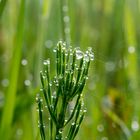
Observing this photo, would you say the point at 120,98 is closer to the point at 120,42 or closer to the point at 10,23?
the point at 120,42

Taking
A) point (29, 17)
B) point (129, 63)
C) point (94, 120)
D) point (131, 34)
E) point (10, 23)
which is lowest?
point (94, 120)

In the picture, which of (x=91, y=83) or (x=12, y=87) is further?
(x=91, y=83)

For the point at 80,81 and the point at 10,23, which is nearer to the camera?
the point at 80,81

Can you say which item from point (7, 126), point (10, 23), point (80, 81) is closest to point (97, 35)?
point (10, 23)

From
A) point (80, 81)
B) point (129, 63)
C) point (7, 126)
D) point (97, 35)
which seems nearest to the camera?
point (80, 81)

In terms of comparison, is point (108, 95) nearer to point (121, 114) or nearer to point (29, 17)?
point (121, 114)

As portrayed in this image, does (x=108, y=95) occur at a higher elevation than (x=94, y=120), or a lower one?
higher

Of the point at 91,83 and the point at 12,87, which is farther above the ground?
the point at 91,83

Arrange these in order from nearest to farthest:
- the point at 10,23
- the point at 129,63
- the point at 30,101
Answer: the point at 30,101
the point at 129,63
the point at 10,23

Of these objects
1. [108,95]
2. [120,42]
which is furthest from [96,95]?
[120,42]
